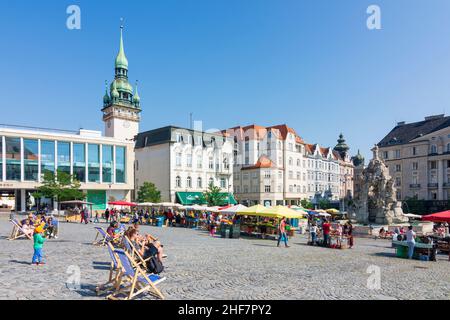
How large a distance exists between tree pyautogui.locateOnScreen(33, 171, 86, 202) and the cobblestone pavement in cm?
2764

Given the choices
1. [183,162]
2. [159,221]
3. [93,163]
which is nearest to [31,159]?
[93,163]

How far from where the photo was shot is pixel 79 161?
2106 inches

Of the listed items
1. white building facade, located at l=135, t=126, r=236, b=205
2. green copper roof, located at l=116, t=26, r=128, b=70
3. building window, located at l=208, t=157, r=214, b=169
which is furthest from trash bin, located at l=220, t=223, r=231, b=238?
green copper roof, located at l=116, t=26, r=128, b=70

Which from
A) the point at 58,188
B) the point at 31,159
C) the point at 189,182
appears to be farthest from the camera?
the point at 189,182

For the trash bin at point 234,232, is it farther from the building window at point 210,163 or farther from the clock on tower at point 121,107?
the clock on tower at point 121,107

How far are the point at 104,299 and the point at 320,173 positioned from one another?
80.1 meters

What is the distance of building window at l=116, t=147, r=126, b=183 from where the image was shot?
57094 millimetres

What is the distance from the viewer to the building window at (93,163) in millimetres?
54344

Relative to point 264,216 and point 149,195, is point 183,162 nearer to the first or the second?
point 149,195

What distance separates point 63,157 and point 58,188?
10476 millimetres

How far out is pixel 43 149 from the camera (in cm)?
5047

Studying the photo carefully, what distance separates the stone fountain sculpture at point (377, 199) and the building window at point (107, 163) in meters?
36.9

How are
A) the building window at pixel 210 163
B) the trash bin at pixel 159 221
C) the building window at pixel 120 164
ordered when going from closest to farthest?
1. the trash bin at pixel 159 221
2. the building window at pixel 120 164
3. the building window at pixel 210 163

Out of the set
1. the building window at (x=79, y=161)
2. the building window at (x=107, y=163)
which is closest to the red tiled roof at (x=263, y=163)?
the building window at (x=107, y=163)
